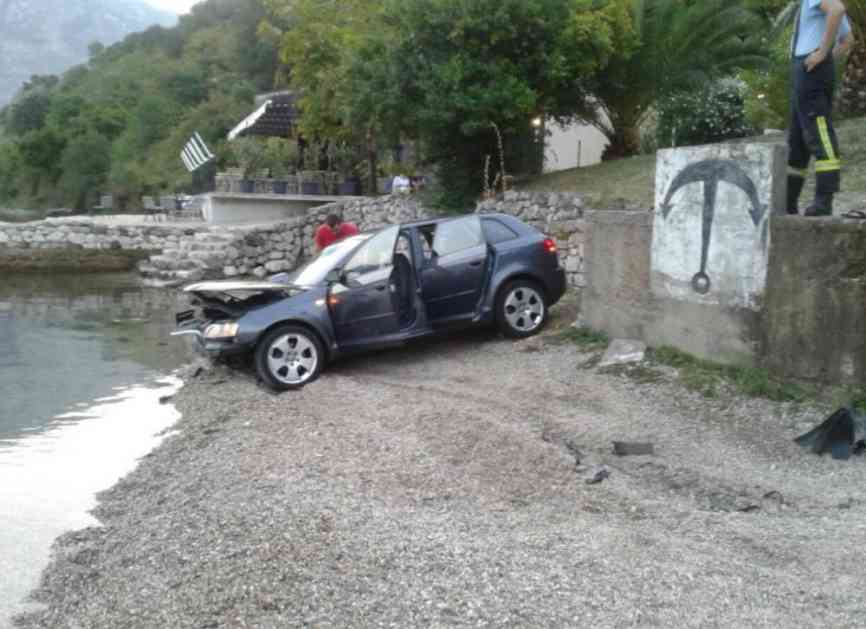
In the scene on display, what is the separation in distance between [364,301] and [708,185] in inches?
162

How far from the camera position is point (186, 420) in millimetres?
10508

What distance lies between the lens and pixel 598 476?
7.28m

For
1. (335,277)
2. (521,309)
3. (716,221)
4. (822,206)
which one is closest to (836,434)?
(822,206)

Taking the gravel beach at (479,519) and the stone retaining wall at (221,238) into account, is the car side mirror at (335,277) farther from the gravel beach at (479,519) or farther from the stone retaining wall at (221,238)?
the stone retaining wall at (221,238)

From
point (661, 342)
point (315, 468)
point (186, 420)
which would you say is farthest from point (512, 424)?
point (186, 420)

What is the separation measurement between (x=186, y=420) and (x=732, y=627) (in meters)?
7.08

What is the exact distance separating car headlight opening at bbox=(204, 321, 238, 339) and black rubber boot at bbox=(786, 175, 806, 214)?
237 inches

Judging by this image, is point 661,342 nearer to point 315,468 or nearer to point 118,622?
point 315,468

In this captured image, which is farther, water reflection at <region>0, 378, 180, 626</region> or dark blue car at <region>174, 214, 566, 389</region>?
dark blue car at <region>174, 214, 566, 389</region>

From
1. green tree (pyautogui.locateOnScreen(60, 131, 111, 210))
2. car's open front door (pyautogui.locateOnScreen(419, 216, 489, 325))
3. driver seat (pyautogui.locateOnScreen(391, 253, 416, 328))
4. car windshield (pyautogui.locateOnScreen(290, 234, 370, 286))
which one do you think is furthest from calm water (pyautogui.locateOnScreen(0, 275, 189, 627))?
green tree (pyautogui.locateOnScreen(60, 131, 111, 210))

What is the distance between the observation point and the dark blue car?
11.2 m

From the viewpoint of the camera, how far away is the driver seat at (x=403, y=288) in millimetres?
11836

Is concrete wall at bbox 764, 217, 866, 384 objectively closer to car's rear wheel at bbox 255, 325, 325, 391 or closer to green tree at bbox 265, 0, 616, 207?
car's rear wheel at bbox 255, 325, 325, 391

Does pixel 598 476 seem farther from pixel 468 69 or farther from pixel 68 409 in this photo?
pixel 468 69
